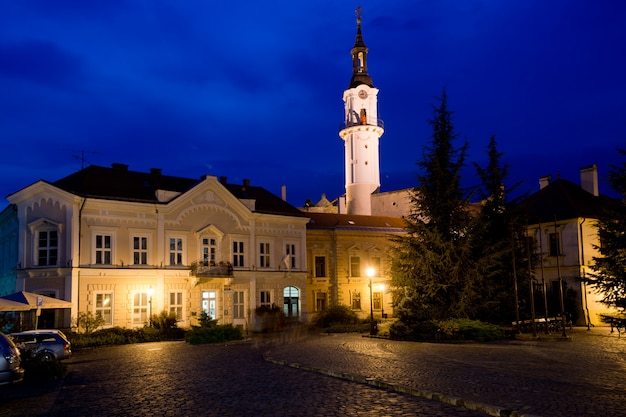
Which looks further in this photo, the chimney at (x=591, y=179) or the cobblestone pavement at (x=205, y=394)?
the chimney at (x=591, y=179)

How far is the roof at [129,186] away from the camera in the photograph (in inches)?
1469

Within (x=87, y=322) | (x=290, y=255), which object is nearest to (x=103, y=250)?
(x=87, y=322)

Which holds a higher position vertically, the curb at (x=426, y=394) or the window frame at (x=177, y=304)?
the window frame at (x=177, y=304)

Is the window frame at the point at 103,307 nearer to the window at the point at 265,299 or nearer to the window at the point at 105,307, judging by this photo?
the window at the point at 105,307

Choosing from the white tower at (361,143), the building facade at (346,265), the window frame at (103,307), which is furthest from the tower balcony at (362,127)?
the window frame at (103,307)

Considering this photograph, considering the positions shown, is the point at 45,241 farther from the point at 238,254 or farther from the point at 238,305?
the point at 238,305

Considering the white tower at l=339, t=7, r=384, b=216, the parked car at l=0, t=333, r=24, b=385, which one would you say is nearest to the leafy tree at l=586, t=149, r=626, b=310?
the parked car at l=0, t=333, r=24, b=385

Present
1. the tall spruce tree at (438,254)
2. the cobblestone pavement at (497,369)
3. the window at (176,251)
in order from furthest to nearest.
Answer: the window at (176,251)
the tall spruce tree at (438,254)
the cobblestone pavement at (497,369)

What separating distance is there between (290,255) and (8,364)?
101 ft

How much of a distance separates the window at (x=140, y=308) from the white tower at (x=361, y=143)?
35387 millimetres

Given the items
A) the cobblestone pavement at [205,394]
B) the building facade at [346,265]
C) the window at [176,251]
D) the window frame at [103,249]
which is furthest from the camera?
the building facade at [346,265]

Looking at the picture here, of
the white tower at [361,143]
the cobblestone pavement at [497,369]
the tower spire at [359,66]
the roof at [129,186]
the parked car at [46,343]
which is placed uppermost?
the tower spire at [359,66]

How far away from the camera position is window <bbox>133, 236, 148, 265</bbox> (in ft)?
123

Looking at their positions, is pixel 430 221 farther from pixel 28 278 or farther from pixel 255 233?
pixel 28 278
